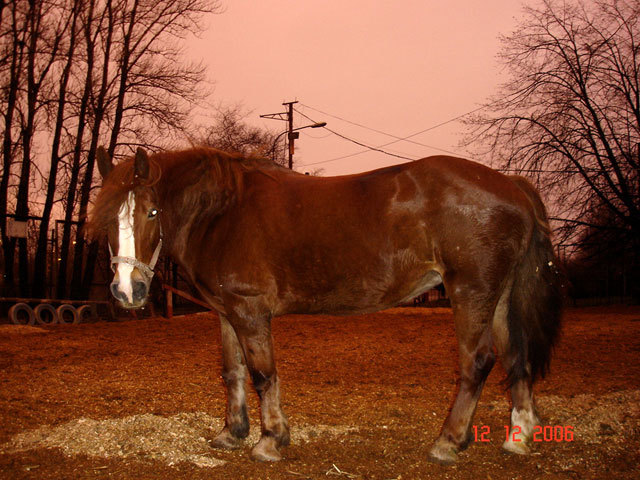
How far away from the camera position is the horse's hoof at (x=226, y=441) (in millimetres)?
3990

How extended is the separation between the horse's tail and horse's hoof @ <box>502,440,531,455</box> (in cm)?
42

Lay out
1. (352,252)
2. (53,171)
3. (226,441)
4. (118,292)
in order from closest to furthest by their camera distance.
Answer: (118,292), (352,252), (226,441), (53,171)

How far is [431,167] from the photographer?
3.76 metres

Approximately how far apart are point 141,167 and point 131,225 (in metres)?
0.43

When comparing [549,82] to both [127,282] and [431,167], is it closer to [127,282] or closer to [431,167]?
[431,167]

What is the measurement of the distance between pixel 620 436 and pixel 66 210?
731 inches

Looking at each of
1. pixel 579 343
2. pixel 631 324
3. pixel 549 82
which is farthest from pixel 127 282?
pixel 631 324

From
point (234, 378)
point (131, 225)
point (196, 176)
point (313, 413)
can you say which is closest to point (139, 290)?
point (131, 225)

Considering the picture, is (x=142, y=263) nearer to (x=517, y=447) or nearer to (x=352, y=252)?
(x=352, y=252)

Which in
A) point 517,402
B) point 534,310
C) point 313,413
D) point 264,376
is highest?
point 534,310

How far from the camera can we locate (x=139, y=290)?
139 inches

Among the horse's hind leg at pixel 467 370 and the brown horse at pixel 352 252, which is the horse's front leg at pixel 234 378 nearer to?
the brown horse at pixel 352 252

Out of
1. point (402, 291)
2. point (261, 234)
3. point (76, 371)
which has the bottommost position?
point (76, 371)

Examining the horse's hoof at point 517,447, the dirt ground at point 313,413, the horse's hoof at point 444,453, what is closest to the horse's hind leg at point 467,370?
the horse's hoof at point 444,453
